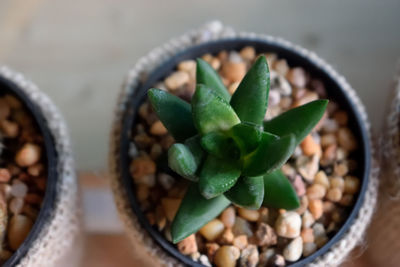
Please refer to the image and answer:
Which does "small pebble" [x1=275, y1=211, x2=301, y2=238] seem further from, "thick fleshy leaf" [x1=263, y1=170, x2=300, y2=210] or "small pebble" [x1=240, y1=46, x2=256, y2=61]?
"small pebble" [x1=240, y1=46, x2=256, y2=61]

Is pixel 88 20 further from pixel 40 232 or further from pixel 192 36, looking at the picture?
pixel 40 232

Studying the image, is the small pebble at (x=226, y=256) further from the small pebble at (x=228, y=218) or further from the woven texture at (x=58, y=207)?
the woven texture at (x=58, y=207)

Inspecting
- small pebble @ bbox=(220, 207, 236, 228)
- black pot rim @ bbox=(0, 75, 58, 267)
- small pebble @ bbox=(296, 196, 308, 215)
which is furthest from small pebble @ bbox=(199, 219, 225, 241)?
black pot rim @ bbox=(0, 75, 58, 267)

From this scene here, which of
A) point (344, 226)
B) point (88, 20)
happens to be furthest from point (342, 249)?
point (88, 20)

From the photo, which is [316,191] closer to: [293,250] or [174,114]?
[293,250]

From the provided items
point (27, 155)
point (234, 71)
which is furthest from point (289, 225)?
point (27, 155)
